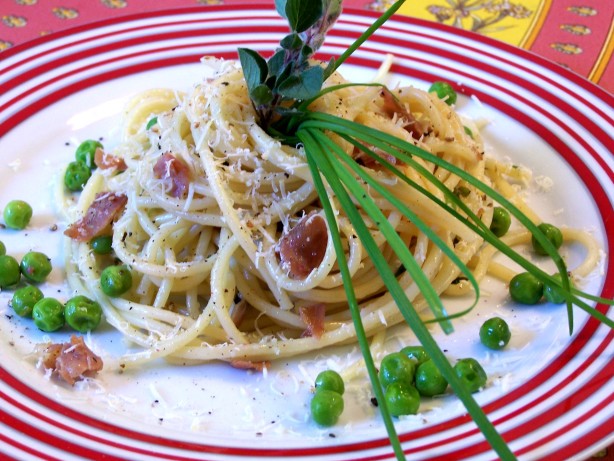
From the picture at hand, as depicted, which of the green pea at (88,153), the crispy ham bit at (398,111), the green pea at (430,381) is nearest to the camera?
the green pea at (430,381)

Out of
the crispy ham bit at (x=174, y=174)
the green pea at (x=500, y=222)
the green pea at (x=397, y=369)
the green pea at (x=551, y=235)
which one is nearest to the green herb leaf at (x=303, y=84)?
the crispy ham bit at (x=174, y=174)

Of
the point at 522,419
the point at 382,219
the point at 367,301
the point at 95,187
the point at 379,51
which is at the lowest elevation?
the point at 522,419

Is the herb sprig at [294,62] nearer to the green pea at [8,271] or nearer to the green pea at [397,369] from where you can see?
the green pea at [397,369]

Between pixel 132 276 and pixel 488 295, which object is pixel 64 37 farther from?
pixel 488 295

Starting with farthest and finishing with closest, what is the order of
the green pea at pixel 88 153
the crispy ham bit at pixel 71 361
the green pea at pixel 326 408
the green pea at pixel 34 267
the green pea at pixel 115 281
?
the green pea at pixel 88 153, the green pea at pixel 34 267, the green pea at pixel 115 281, the crispy ham bit at pixel 71 361, the green pea at pixel 326 408

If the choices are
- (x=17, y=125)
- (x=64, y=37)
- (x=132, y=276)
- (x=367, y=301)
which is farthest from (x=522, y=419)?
(x=64, y=37)

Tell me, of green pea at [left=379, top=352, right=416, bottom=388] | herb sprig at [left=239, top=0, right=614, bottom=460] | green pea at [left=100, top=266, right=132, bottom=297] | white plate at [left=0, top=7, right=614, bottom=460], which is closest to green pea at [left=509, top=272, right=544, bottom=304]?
white plate at [left=0, top=7, right=614, bottom=460]
